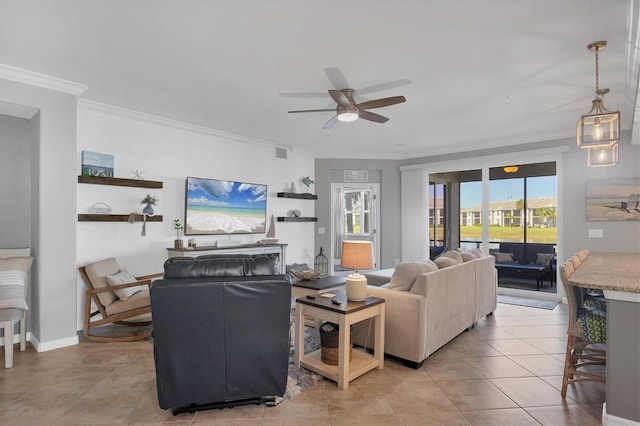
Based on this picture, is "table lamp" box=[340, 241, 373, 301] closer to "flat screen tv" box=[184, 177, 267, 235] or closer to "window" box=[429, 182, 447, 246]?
"flat screen tv" box=[184, 177, 267, 235]

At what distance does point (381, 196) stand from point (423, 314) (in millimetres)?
4743

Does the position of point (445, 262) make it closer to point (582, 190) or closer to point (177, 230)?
point (582, 190)

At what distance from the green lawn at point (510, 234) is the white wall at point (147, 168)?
410 cm

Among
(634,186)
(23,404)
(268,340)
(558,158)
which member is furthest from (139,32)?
(634,186)

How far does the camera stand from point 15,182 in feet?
12.4

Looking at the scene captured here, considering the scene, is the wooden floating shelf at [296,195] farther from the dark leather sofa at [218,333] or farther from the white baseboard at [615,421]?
the white baseboard at [615,421]

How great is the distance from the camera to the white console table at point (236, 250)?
4818 mm

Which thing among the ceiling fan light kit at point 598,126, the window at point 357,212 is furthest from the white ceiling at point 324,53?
the window at point 357,212

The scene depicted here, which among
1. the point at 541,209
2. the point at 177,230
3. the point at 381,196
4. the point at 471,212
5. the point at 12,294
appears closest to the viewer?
the point at 12,294

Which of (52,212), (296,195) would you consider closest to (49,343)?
(52,212)

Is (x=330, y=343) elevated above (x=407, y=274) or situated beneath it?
situated beneath

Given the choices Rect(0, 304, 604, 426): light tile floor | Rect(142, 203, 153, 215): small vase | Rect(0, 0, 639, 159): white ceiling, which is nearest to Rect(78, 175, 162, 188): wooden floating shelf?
Rect(142, 203, 153, 215): small vase

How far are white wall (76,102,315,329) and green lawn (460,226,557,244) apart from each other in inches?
161

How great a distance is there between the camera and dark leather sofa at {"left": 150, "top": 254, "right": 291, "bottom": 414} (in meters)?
2.24
